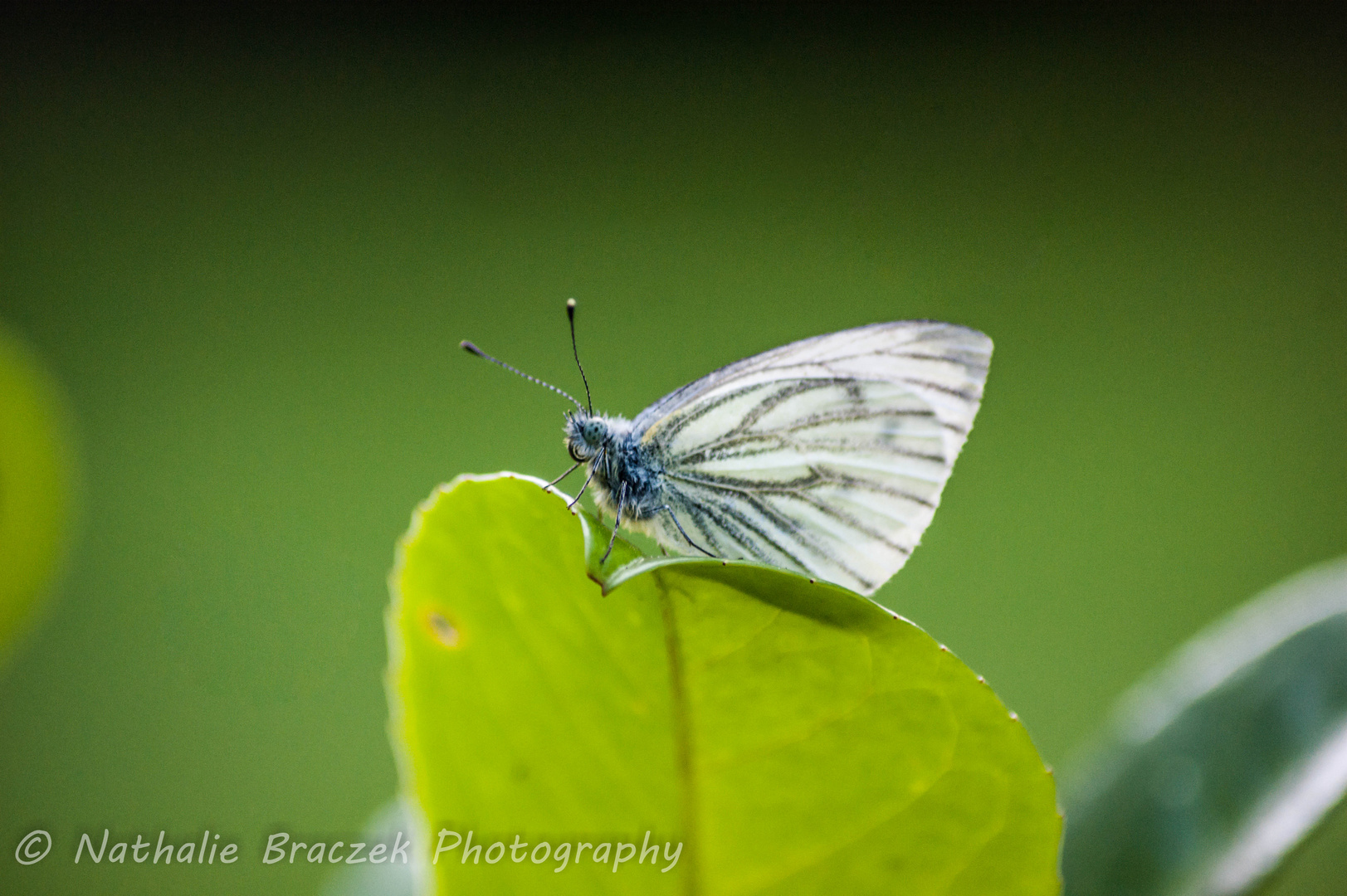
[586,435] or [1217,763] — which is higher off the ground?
[586,435]

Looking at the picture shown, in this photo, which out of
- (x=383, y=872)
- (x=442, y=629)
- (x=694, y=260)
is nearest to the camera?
(x=442, y=629)

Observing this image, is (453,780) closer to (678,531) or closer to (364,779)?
(678,531)

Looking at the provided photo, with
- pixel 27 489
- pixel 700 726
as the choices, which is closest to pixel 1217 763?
pixel 700 726

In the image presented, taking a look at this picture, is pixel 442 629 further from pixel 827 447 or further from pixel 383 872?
pixel 827 447

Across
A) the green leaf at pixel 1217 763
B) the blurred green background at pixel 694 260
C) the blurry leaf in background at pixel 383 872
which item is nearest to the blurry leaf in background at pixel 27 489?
the blurry leaf in background at pixel 383 872

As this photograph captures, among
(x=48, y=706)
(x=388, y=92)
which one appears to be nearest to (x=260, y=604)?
(x=48, y=706)
